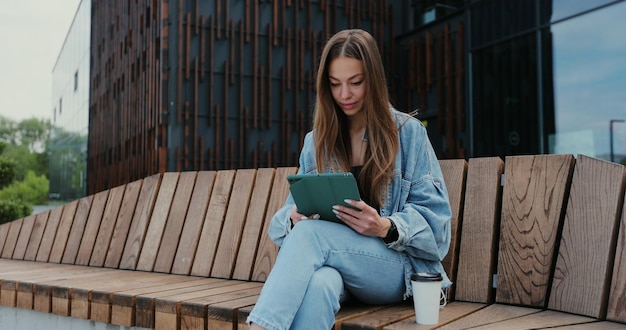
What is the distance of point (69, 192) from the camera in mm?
27734

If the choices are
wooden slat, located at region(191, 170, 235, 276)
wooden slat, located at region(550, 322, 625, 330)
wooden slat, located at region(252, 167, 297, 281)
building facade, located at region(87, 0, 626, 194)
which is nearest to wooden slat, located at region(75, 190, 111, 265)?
wooden slat, located at region(191, 170, 235, 276)

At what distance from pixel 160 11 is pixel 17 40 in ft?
152

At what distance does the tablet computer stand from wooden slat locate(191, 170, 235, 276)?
141 cm

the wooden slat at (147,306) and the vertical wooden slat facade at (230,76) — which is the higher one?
the vertical wooden slat facade at (230,76)

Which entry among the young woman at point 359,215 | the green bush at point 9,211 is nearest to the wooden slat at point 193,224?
the young woman at point 359,215

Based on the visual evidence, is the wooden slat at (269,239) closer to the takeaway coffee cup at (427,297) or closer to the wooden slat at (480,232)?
the wooden slat at (480,232)

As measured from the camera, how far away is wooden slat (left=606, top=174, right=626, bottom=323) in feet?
7.32

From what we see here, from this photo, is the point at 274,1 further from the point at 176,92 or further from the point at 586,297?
the point at 586,297

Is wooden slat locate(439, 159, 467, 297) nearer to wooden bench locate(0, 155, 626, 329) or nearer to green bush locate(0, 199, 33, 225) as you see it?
wooden bench locate(0, 155, 626, 329)

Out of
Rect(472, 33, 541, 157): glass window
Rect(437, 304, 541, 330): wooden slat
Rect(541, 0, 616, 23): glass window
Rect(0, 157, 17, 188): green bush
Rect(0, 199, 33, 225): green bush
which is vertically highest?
Rect(541, 0, 616, 23): glass window

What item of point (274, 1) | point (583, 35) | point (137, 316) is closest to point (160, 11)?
point (274, 1)

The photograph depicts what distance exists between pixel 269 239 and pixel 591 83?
7.25 meters

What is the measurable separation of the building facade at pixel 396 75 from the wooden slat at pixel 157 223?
6558mm

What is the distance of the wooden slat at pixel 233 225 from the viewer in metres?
3.60
